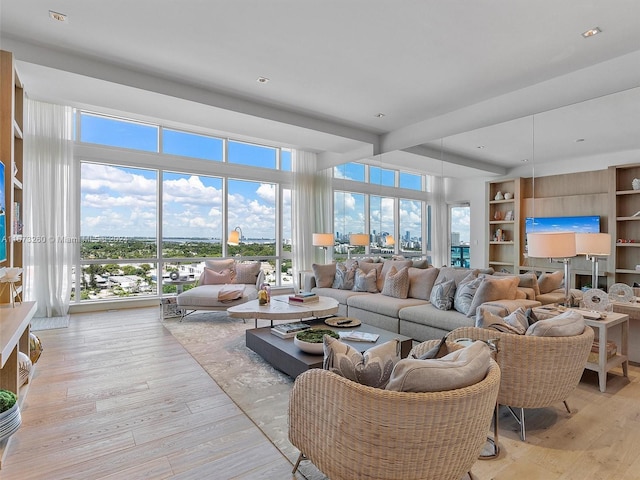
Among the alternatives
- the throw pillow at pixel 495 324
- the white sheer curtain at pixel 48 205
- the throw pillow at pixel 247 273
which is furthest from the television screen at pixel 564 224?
the white sheer curtain at pixel 48 205

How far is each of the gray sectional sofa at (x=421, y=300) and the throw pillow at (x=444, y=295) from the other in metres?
0.04

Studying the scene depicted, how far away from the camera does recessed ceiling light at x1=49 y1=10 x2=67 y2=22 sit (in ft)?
9.89

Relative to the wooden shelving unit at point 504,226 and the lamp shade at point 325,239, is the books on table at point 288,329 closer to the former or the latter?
the wooden shelving unit at point 504,226

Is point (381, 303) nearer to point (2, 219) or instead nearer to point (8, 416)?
point (8, 416)

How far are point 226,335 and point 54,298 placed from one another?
9.47 ft

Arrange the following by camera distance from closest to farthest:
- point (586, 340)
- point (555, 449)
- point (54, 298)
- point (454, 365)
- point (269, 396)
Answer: point (454, 365) → point (555, 449) → point (586, 340) → point (269, 396) → point (54, 298)

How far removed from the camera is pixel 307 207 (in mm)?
7625

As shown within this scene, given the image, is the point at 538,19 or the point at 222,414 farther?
the point at 538,19

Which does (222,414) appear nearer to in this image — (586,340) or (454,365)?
(454,365)

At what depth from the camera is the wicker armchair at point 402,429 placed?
4.37ft

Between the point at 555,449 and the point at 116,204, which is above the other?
the point at 116,204

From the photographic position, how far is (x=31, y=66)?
357cm

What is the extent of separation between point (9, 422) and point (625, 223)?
17.1 feet

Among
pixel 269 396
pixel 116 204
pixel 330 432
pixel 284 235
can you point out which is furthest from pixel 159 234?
pixel 330 432
